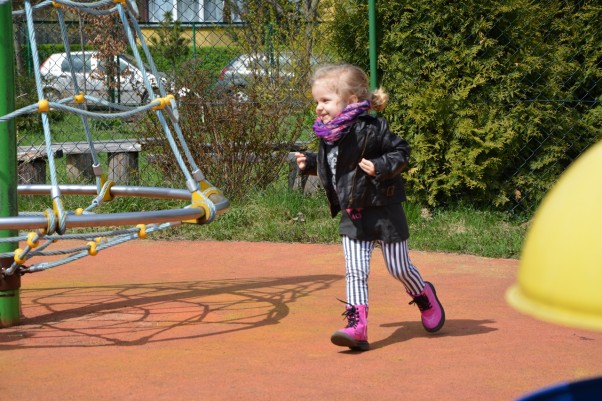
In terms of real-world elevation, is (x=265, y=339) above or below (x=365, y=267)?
below

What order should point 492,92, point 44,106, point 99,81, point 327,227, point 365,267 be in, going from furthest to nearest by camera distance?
point 99,81 < point 492,92 < point 327,227 < point 365,267 < point 44,106

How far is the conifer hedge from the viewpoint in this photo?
766 cm

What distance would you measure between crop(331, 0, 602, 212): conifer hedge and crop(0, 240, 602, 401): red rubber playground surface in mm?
1377

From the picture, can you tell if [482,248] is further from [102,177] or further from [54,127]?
[54,127]

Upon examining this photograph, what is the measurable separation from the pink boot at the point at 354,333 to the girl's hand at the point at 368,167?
0.63 m

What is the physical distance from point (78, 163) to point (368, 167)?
605cm

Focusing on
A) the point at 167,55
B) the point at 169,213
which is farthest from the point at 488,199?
the point at 167,55

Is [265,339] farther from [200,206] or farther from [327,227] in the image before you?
[327,227]

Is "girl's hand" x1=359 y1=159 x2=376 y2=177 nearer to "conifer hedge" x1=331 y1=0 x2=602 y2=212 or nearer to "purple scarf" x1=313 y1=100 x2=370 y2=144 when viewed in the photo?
"purple scarf" x1=313 y1=100 x2=370 y2=144

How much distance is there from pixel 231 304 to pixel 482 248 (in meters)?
2.30

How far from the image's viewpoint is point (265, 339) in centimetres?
449

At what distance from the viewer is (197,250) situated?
278 inches

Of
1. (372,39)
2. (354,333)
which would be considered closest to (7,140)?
(354,333)

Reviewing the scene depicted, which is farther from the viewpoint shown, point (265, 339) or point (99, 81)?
point (99, 81)
